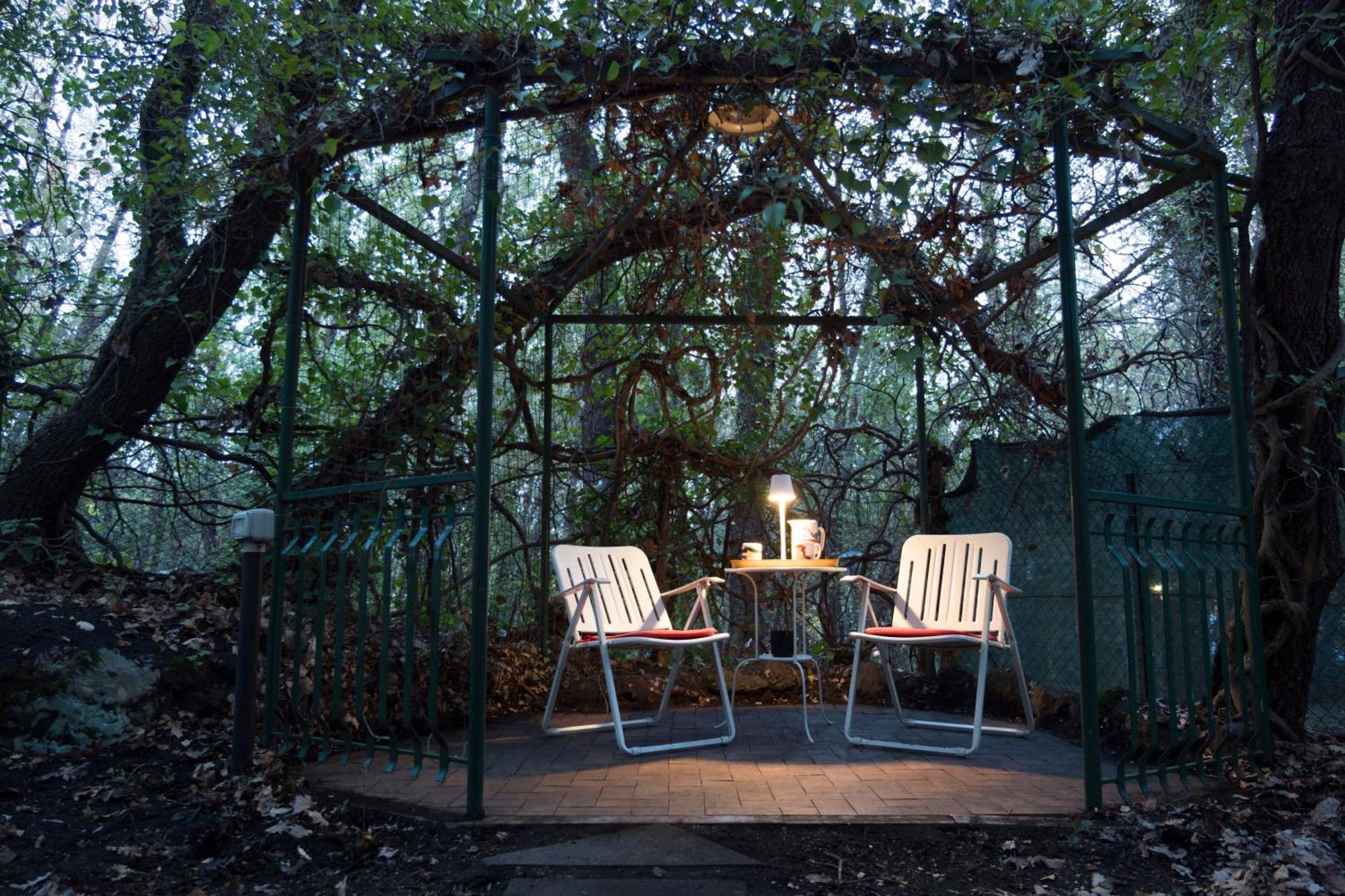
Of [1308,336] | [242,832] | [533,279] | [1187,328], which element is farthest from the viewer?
[1187,328]

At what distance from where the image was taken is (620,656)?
6453mm

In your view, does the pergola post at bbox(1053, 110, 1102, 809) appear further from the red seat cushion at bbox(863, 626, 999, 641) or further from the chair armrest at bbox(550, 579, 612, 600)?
the chair armrest at bbox(550, 579, 612, 600)

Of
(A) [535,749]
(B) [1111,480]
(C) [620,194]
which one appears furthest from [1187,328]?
(A) [535,749]

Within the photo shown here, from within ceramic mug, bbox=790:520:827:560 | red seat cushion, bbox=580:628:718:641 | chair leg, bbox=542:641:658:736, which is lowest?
chair leg, bbox=542:641:658:736

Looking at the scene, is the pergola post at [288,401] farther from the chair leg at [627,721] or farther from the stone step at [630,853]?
the stone step at [630,853]

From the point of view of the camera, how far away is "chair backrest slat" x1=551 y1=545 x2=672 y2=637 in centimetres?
447

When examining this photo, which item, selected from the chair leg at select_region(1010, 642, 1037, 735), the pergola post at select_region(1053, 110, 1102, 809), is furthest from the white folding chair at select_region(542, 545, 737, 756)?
the pergola post at select_region(1053, 110, 1102, 809)

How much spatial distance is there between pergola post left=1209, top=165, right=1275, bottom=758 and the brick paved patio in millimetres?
766

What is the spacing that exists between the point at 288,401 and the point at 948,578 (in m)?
2.97

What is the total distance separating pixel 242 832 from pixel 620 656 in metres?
3.71

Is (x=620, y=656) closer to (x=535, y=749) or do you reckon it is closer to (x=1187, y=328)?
(x=535, y=749)

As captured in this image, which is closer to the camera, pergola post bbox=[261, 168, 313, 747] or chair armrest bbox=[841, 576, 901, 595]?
pergola post bbox=[261, 168, 313, 747]

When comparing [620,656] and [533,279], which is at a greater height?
[533,279]

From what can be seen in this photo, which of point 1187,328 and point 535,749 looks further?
point 1187,328
